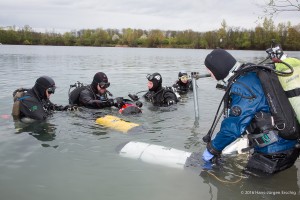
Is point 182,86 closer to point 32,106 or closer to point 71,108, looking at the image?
point 71,108

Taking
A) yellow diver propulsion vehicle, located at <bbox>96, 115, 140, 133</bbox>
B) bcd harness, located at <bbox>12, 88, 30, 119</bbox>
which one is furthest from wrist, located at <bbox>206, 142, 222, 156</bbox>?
bcd harness, located at <bbox>12, 88, 30, 119</bbox>

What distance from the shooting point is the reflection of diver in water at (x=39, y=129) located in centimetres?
570

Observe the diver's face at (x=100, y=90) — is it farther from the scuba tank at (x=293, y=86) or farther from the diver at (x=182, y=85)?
the scuba tank at (x=293, y=86)

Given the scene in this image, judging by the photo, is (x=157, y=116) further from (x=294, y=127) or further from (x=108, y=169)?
(x=294, y=127)

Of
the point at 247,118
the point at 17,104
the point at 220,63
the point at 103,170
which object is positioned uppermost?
the point at 220,63

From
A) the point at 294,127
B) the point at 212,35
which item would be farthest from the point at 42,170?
the point at 212,35

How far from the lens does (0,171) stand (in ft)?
13.9

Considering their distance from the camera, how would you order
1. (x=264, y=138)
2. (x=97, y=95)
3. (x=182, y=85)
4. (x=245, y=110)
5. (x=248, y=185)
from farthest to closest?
(x=182, y=85) → (x=97, y=95) → (x=248, y=185) → (x=264, y=138) → (x=245, y=110)

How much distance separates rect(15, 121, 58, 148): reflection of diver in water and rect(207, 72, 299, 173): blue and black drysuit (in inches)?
130

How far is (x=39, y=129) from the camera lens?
20.1 ft

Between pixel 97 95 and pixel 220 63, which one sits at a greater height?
pixel 220 63

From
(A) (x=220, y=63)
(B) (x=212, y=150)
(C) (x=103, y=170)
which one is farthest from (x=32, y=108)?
(A) (x=220, y=63)

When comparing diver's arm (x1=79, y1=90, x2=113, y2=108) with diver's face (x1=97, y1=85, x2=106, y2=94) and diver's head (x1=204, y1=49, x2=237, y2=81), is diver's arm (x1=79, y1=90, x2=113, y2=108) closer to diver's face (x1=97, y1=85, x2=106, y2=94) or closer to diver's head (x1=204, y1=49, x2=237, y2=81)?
diver's face (x1=97, y1=85, x2=106, y2=94)

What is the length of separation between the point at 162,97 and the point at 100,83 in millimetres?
1758
